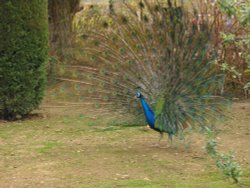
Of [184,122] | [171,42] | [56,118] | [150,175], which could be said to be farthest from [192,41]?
[56,118]

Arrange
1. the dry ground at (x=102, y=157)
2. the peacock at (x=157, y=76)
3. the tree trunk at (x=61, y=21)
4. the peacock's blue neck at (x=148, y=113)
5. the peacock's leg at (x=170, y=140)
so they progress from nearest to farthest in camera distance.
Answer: the dry ground at (x=102, y=157) → the peacock's blue neck at (x=148, y=113) → the peacock at (x=157, y=76) → the peacock's leg at (x=170, y=140) → the tree trunk at (x=61, y=21)

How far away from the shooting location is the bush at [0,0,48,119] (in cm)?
1130

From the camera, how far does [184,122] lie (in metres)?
8.60

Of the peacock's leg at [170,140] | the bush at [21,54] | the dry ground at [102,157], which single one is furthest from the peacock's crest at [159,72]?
the bush at [21,54]

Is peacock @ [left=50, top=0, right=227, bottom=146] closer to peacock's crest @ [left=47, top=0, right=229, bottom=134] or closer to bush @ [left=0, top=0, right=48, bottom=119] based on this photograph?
peacock's crest @ [left=47, top=0, right=229, bottom=134]

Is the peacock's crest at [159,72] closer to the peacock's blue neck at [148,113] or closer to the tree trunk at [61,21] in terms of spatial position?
the peacock's blue neck at [148,113]

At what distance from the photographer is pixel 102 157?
8.53m

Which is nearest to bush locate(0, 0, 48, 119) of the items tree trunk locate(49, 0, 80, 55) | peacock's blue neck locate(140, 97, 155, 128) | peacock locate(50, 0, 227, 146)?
peacock locate(50, 0, 227, 146)

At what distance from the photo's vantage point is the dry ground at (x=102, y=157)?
24.3ft

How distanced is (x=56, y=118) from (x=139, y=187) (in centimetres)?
523

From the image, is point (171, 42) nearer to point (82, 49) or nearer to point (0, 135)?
point (82, 49)

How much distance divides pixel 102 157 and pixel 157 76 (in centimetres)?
135

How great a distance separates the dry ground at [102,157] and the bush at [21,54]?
43 cm

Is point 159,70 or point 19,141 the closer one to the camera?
point 159,70
